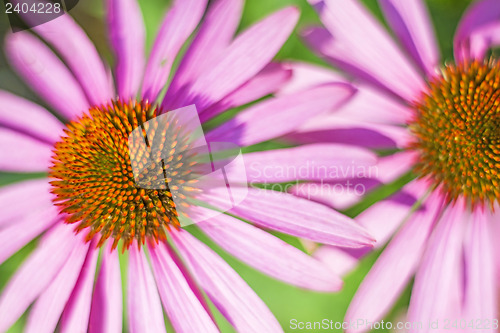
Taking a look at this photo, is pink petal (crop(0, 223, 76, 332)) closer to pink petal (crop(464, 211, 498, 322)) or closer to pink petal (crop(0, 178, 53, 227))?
pink petal (crop(0, 178, 53, 227))

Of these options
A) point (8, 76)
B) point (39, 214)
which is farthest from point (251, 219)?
point (8, 76)

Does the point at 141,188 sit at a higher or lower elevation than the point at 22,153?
lower

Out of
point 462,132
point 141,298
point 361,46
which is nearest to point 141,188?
point 141,298

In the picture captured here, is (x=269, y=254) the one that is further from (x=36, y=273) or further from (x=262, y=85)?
(x=36, y=273)

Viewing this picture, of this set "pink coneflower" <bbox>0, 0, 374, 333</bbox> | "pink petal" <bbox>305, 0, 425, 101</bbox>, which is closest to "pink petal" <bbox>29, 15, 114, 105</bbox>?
"pink coneflower" <bbox>0, 0, 374, 333</bbox>

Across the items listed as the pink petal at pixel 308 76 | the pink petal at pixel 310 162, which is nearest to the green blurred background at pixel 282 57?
the pink petal at pixel 308 76

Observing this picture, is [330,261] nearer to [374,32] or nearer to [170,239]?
[170,239]
